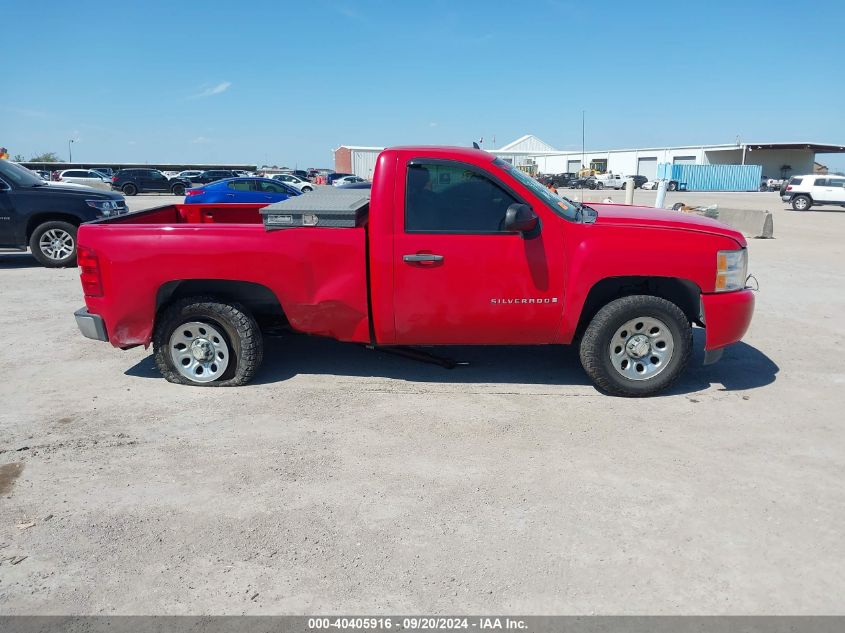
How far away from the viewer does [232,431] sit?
188 inches

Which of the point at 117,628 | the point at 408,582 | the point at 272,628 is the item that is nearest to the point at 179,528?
the point at 117,628

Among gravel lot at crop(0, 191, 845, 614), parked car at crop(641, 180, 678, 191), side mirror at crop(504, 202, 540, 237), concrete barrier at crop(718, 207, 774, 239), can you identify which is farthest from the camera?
parked car at crop(641, 180, 678, 191)

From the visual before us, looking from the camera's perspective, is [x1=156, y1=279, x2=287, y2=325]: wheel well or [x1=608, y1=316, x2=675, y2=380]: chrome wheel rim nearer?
[x1=608, y1=316, x2=675, y2=380]: chrome wheel rim

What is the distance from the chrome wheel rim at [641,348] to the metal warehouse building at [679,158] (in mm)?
62630

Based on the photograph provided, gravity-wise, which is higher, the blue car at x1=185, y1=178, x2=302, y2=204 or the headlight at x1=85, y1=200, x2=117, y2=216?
the blue car at x1=185, y1=178, x2=302, y2=204

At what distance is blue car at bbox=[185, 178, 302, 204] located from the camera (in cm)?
1892

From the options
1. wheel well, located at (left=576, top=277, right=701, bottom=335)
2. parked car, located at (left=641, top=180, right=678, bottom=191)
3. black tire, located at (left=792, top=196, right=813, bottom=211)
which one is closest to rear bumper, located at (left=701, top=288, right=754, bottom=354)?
wheel well, located at (left=576, top=277, right=701, bottom=335)

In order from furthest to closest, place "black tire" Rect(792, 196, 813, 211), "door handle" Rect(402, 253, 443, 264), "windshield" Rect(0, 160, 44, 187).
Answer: "black tire" Rect(792, 196, 813, 211), "windshield" Rect(0, 160, 44, 187), "door handle" Rect(402, 253, 443, 264)

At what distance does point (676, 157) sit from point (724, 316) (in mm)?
77764

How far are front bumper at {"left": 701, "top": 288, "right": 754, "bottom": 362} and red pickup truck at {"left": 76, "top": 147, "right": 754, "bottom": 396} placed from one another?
0.03ft

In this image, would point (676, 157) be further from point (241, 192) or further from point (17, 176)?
point (17, 176)

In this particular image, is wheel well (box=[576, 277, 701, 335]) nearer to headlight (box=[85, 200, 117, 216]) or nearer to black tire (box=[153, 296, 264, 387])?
black tire (box=[153, 296, 264, 387])

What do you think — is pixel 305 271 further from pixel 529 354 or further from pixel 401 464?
pixel 529 354

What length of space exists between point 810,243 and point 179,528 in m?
16.9
